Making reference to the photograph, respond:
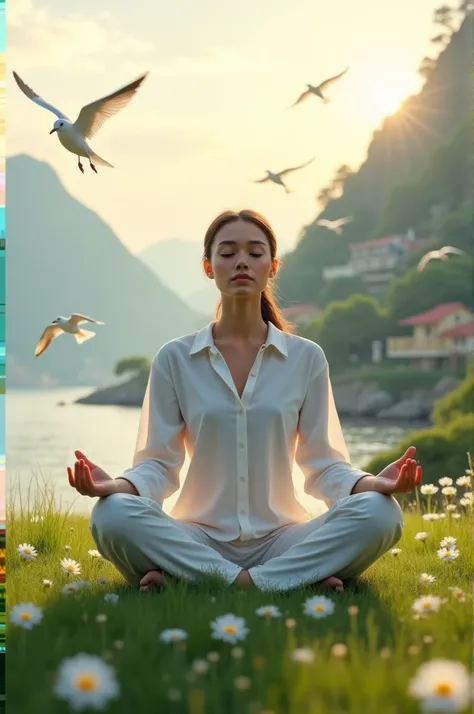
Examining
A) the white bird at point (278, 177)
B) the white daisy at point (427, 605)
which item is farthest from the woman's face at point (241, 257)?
the white bird at point (278, 177)

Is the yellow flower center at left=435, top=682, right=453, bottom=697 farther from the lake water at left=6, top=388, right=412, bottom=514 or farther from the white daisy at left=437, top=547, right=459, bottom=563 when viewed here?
the lake water at left=6, top=388, right=412, bottom=514

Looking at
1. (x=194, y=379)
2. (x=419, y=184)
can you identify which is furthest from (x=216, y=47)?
(x=419, y=184)

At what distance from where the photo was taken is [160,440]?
2287 mm

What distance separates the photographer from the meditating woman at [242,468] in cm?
204

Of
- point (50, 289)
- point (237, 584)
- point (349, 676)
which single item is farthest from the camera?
point (50, 289)

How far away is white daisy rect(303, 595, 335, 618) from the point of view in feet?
5.50

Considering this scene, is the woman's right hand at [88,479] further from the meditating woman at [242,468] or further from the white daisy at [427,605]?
the white daisy at [427,605]

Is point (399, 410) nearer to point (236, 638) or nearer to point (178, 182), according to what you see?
point (178, 182)

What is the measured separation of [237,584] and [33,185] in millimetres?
23900

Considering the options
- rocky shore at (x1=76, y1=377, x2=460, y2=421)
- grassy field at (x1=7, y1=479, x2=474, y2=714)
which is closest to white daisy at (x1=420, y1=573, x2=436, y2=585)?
grassy field at (x1=7, y1=479, x2=474, y2=714)

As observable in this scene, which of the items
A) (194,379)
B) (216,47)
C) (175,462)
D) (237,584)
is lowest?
(237,584)

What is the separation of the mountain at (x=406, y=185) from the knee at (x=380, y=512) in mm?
26180

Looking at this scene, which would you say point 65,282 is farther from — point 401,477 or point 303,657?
point 303,657

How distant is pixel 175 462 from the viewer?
2301 millimetres
